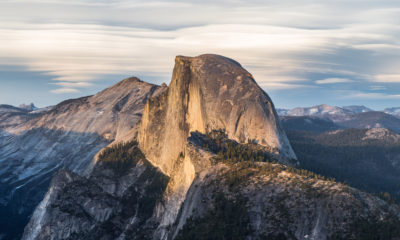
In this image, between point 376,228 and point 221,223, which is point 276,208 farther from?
point 376,228

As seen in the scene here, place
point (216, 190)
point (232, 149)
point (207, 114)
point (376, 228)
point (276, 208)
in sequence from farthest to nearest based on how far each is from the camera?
point (207, 114) → point (232, 149) → point (216, 190) → point (276, 208) → point (376, 228)

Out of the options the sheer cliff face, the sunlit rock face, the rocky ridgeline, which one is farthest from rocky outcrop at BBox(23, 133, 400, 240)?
the sheer cliff face

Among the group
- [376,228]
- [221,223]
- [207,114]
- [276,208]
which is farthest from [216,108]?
[376,228]

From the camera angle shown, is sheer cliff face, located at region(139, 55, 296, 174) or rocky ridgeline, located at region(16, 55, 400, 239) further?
sheer cliff face, located at region(139, 55, 296, 174)

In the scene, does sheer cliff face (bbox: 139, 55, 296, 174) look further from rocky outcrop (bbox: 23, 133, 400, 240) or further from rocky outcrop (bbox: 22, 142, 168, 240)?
rocky outcrop (bbox: 23, 133, 400, 240)

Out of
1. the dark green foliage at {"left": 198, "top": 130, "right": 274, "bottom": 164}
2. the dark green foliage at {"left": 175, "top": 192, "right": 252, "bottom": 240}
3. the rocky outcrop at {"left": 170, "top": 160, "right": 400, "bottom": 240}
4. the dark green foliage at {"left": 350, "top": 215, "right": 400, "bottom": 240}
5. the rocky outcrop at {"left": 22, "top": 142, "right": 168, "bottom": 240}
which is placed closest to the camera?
the dark green foliage at {"left": 350, "top": 215, "right": 400, "bottom": 240}

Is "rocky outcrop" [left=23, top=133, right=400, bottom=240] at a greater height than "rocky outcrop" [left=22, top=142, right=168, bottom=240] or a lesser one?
greater
